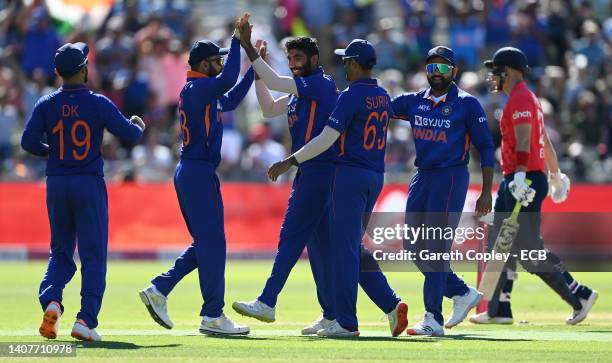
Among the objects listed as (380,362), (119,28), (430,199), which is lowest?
(380,362)

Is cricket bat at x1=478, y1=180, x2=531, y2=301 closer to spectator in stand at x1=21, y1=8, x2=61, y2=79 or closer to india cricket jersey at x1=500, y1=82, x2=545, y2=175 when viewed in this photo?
india cricket jersey at x1=500, y1=82, x2=545, y2=175

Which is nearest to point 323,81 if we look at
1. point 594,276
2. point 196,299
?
point 196,299

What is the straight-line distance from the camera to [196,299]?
58.6ft

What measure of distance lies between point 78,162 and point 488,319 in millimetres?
4973

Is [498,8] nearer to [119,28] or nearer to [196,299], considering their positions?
[119,28]

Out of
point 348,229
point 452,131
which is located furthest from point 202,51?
point 452,131

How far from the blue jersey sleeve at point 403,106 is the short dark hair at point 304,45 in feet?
3.64

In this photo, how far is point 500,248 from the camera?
14438 millimetres

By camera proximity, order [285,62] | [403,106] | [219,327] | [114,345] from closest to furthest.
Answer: [114,345] → [219,327] → [403,106] → [285,62]

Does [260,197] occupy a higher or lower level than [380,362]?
higher

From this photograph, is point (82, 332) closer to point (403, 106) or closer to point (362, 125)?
point (362, 125)

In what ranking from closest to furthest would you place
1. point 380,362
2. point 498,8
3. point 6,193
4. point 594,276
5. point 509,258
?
1. point 380,362
2. point 509,258
3. point 594,276
4. point 6,193
5. point 498,8

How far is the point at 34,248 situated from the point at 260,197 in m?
4.21

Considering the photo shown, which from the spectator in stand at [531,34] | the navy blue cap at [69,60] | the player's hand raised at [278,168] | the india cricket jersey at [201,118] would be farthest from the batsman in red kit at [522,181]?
the spectator in stand at [531,34]
